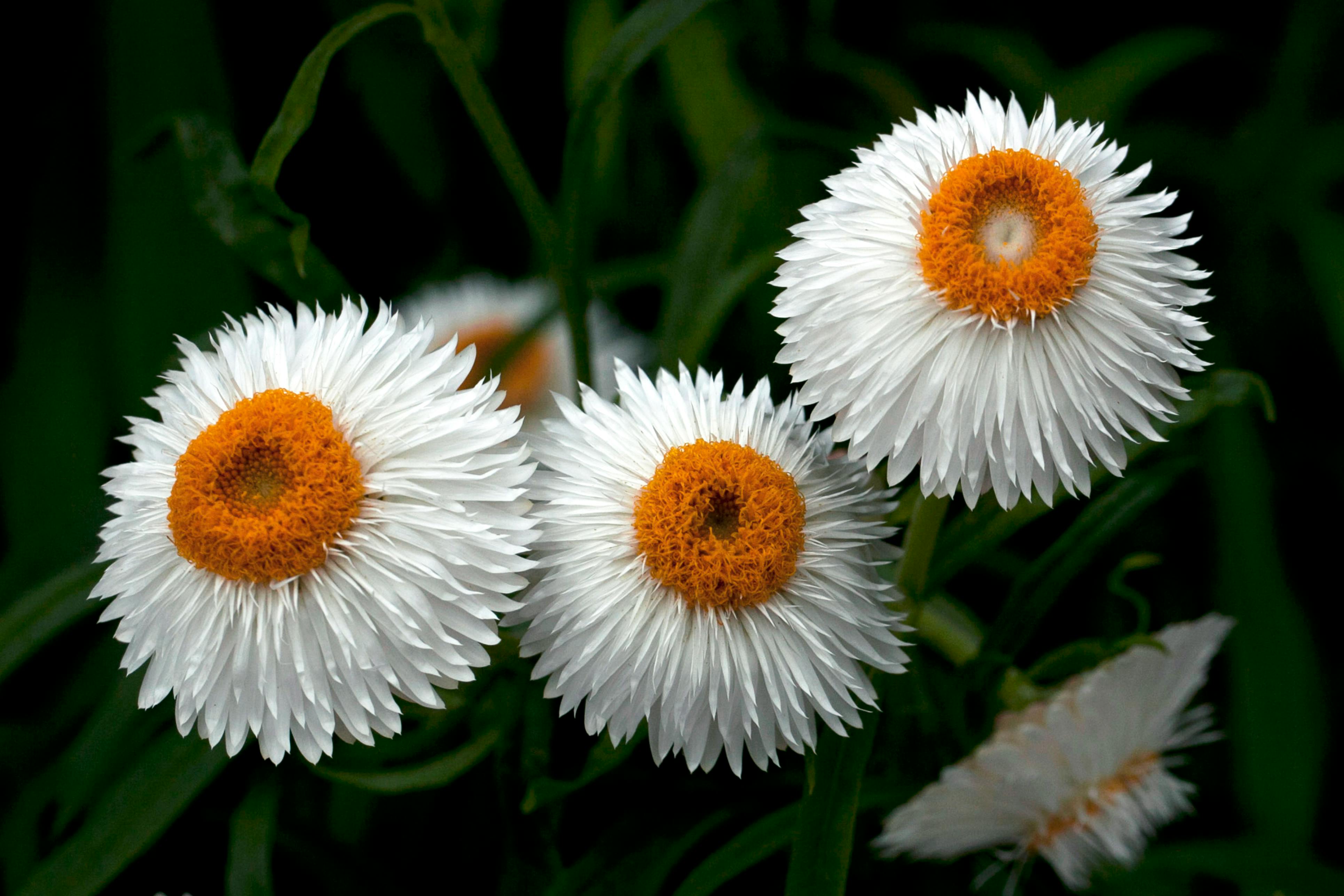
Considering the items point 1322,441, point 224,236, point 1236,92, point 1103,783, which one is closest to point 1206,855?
point 1103,783

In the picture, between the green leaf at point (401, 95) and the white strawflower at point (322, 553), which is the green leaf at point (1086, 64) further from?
the white strawflower at point (322, 553)

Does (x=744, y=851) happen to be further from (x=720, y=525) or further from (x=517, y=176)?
(x=517, y=176)

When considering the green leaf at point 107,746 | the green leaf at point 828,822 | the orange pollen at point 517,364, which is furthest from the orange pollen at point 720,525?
Answer: the orange pollen at point 517,364

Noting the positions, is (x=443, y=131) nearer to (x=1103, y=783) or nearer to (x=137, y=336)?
(x=137, y=336)

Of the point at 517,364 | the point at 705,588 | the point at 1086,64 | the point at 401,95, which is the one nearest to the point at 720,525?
the point at 705,588

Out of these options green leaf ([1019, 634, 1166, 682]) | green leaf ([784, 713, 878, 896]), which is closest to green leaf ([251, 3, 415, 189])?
green leaf ([784, 713, 878, 896])
